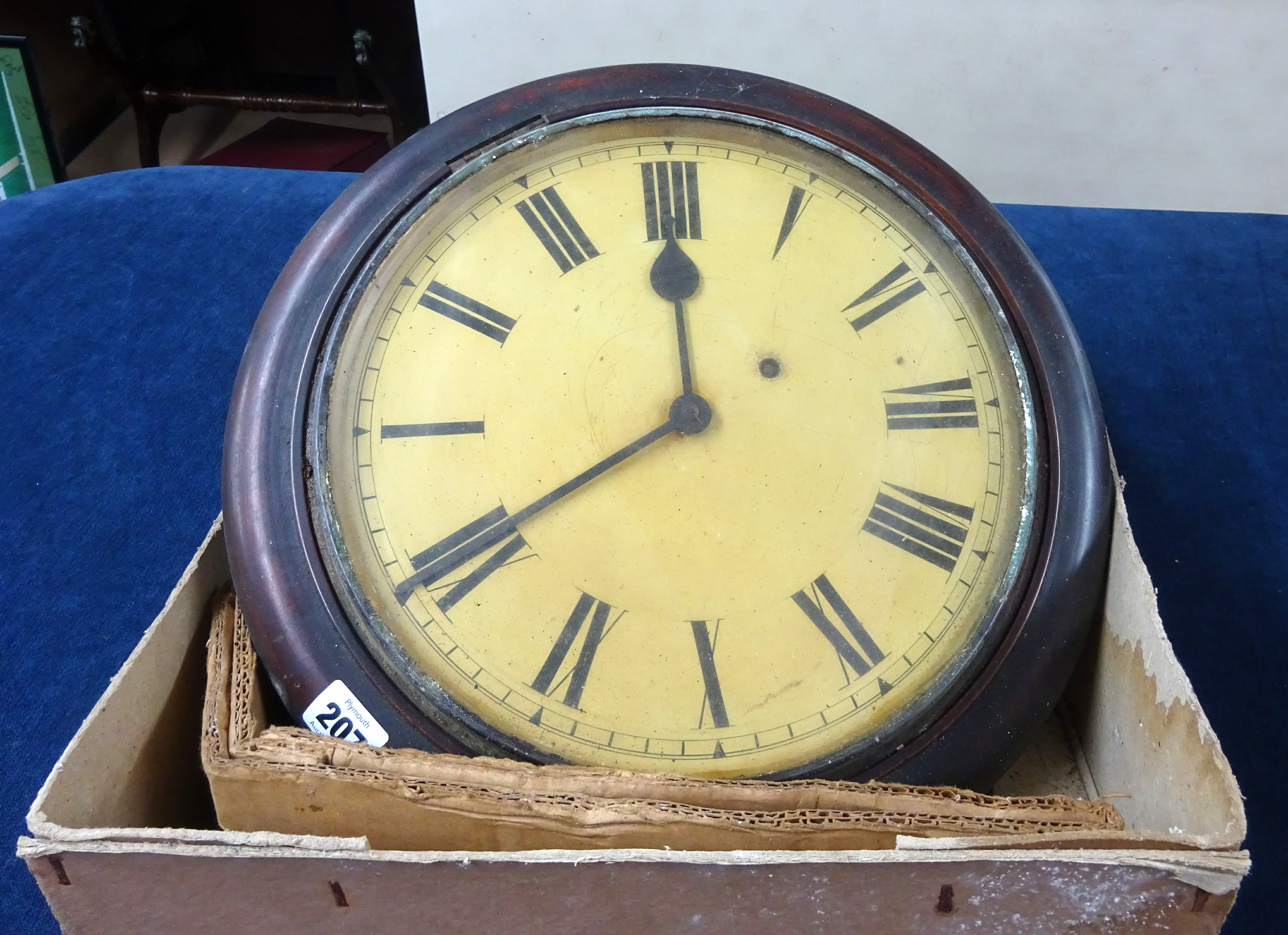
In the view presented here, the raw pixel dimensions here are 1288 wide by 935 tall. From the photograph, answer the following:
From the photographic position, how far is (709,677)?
79 centimetres

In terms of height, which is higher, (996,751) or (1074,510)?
(1074,510)

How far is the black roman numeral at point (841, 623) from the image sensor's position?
80 cm

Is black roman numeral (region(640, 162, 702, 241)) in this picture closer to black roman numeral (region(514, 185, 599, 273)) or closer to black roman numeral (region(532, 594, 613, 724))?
black roman numeral (region(514, 185, 599, 273))

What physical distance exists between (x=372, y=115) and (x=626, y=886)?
1908 millimetres

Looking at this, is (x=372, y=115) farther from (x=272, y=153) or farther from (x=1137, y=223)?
(x=1137, y=223)

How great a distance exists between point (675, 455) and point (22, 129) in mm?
1080

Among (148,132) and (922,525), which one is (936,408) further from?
(148,132)

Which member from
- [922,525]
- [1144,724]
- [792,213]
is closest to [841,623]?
[922,525]

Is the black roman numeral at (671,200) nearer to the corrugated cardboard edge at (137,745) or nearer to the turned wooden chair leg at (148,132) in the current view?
the corrugated cardboard edge at (137,745)

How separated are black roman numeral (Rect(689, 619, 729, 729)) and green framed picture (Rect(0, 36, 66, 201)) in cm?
111

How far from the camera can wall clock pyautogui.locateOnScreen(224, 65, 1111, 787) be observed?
0.77m

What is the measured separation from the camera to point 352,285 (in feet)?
2.65

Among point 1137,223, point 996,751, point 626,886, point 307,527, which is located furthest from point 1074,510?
point 1137,223

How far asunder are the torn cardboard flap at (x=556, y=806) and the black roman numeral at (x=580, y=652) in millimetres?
76
